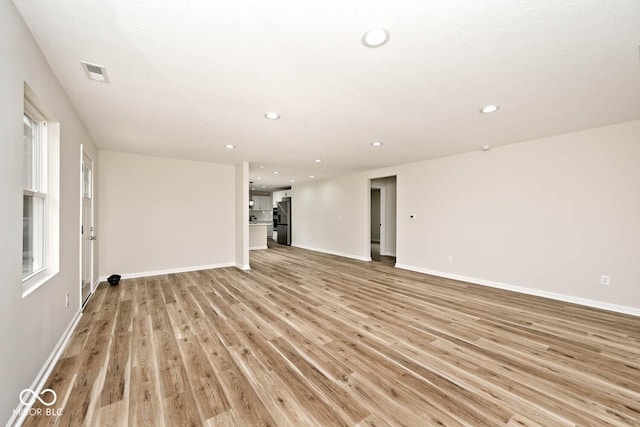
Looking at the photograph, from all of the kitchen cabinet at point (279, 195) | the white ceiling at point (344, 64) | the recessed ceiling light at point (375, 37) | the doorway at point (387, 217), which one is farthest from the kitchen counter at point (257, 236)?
the recessed ceiling light at point (375, 37)

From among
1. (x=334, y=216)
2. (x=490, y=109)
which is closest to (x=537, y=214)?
(x=490, y=109)

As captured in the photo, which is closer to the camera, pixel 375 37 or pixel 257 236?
pixel 375 37

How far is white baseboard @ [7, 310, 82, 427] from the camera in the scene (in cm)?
146

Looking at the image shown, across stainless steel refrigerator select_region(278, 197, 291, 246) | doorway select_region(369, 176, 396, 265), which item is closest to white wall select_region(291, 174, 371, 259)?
stainless steel refrigerator select_region(278, 197, 291, 246)

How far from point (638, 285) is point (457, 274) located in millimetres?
2191

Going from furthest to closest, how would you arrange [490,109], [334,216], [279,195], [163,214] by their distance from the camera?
[279,195], [334,216], [163,214], [490,109]

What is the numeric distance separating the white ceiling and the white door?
82cm

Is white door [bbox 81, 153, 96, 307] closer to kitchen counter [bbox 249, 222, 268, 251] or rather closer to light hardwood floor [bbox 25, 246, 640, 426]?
light hardwood floor [bbox 25, 246, 640, 426]

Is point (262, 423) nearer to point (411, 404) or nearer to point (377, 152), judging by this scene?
point (411, 404)

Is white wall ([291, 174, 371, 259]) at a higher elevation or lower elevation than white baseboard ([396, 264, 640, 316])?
higher
